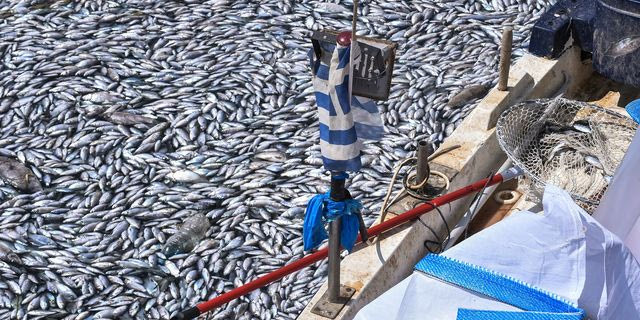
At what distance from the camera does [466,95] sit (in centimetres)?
807

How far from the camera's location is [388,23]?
9.43 m

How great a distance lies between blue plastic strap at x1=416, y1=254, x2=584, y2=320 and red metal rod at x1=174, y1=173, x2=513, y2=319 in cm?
126

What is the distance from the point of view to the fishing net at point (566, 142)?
6.27 m

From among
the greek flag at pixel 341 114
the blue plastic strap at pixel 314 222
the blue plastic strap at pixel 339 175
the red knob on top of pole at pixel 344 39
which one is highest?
the red knob on top of pole at pixel 344 39

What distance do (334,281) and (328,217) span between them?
0.50m

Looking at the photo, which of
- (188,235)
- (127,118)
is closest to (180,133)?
(127,118)

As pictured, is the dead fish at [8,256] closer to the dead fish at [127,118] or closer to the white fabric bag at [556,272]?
the dead fish at [127,118]

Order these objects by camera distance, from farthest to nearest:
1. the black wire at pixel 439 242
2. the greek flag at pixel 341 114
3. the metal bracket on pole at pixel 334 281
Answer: the black wire at pixel 439 242, the metal bracket on pole at pixel 334 281, the greek flag at pixel 341 114

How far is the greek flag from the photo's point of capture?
426 cm

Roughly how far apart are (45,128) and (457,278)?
463cm

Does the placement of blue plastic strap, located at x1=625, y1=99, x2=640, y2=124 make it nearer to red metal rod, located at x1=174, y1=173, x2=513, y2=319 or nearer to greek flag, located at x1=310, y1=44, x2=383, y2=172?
red metal rod, located at x1=174, y1=173, x2=513, y2=319

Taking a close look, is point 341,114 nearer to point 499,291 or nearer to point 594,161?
point 499,291

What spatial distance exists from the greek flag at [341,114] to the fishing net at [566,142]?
199 cm

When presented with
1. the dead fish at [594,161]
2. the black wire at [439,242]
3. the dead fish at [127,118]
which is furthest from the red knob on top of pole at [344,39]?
the dead fish at [127,118]
